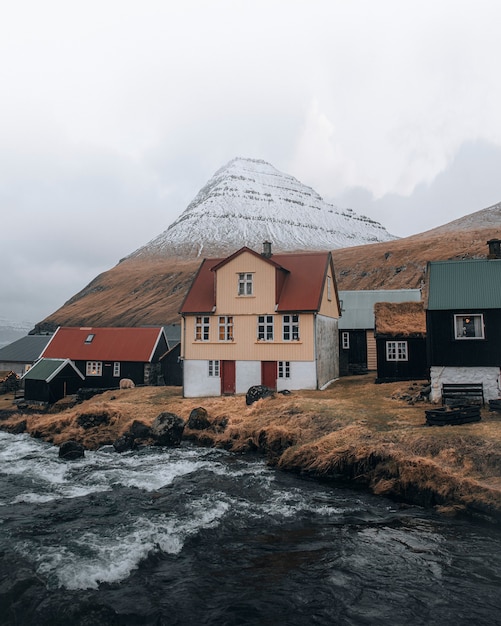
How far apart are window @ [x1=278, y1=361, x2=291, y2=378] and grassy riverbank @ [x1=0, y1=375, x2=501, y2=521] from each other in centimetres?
271

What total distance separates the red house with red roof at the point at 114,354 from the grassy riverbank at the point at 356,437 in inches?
437

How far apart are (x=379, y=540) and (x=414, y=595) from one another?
271 cm

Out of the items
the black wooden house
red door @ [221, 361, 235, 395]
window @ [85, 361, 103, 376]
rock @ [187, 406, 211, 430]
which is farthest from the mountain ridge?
rock @ [187, 406, 211, 430]

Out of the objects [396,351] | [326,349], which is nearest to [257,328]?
[326,349]

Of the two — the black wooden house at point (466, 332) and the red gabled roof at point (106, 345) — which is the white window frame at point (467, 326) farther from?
the red gabled roof at point (106, 345)

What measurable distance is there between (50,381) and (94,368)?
594 cm

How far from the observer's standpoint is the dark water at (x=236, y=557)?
9.91 m

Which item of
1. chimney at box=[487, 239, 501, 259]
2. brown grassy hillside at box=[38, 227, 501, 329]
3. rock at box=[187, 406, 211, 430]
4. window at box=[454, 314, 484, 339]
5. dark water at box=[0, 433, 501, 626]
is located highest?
brown grassy hillside at box=[38, 227, 501, 329]

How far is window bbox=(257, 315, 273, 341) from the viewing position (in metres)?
35.6

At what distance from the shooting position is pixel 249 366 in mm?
35625

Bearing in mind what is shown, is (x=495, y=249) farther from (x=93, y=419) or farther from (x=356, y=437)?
(x=93, y=419)

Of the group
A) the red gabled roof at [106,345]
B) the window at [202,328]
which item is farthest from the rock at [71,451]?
the red gabled roof at [106,345]

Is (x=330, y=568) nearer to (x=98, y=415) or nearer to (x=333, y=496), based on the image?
(x=333, y=496)

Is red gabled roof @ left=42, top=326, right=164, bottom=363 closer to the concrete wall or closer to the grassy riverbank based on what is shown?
the grassy riverbank
